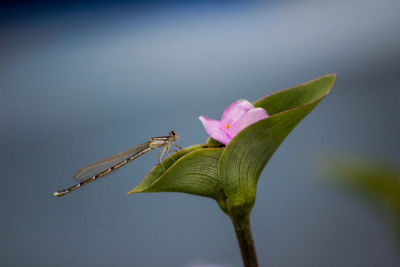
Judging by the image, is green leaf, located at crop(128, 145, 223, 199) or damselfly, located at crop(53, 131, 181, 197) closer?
green leaf, located at crop(128, 145, 223, 199)

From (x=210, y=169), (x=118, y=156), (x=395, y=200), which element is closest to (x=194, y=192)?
(x=210, y=169)

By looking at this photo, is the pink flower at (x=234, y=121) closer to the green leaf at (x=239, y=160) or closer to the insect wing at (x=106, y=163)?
the green leaf at (x=239, y=160)

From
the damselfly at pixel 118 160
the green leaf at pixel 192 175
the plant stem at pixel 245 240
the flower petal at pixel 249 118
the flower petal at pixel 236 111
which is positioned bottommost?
the plant stem at pixel 245 240

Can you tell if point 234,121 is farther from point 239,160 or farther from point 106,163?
point 106,163

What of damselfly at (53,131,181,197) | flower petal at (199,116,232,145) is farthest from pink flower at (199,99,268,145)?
damselfly at (53,131,181,197)

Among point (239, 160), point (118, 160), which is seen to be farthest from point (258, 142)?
point (118, 160)

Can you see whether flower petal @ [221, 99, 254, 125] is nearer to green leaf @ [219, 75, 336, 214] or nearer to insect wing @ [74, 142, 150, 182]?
green leaf @ [219, 75, 336, 214]

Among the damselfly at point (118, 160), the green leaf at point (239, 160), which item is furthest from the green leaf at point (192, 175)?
the damselfly at point (118, 160)
